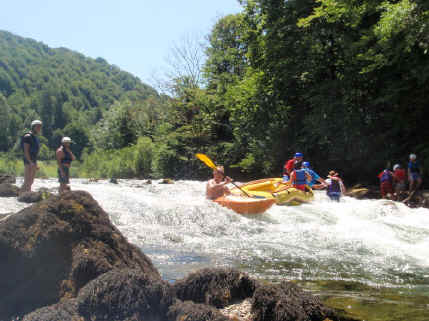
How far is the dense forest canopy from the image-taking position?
1277 cm

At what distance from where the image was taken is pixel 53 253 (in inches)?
106

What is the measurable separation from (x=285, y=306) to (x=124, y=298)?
944 mm

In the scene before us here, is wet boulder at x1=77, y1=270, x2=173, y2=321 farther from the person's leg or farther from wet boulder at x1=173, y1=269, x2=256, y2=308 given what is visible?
the person's leg

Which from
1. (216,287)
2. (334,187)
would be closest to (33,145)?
(216,287)

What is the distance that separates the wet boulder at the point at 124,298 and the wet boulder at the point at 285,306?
551mm

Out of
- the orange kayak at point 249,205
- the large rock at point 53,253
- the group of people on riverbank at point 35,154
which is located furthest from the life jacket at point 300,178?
the large rock at point 53,253

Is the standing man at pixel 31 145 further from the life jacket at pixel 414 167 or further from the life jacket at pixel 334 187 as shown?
the life jacket at pixel 414 167

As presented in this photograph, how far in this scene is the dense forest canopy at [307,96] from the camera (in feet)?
41.9

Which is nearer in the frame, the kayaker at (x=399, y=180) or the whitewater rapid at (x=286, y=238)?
the whitewater rapid at (x=286, y=238)

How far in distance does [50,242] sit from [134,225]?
14.6 ft

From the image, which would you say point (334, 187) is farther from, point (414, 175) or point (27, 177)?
point (27, 177)

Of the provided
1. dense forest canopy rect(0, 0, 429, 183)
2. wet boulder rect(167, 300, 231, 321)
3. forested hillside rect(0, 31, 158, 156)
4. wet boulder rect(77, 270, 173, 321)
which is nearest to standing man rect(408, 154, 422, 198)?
dense forest canopy rect(0, 0, 429, 183)

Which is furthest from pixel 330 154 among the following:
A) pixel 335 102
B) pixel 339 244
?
pixel 339 244

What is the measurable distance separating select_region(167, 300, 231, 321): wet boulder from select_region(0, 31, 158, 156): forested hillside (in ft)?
195
